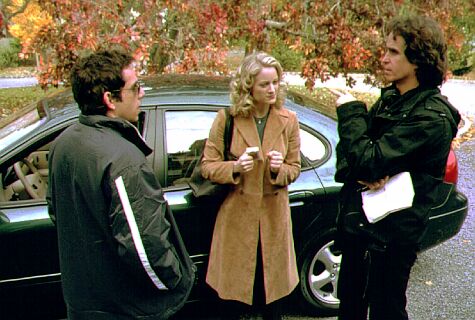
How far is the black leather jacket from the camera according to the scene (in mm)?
2191

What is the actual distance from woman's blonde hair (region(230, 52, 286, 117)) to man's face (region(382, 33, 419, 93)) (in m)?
0.70

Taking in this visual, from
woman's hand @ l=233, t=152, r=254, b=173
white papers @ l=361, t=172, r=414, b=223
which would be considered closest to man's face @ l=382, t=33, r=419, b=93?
white papers @ l=361, t=172, r=414, b=223

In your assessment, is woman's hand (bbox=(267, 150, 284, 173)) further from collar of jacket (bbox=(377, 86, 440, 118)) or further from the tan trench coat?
collar of jacket (bbox=(377, 86, 440, 118))

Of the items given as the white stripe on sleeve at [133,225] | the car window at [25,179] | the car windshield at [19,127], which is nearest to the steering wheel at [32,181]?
the car window at [25,179]

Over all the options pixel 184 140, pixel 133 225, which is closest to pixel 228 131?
pixel 184 140

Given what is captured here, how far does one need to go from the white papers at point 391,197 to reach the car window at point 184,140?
1198mm

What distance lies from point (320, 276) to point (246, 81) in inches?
58.9

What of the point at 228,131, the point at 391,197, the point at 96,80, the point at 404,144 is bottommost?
the point at 391,197

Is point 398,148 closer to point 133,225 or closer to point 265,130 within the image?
point 265,130

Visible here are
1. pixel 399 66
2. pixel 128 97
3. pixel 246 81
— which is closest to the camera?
pixel 128 97

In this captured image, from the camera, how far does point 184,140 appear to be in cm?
319

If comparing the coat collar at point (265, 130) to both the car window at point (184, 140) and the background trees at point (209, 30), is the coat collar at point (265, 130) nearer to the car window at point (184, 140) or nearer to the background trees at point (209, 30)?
the car window at point (184, 140)

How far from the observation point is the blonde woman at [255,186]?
9.21ft

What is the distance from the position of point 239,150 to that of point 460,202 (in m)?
1.83
